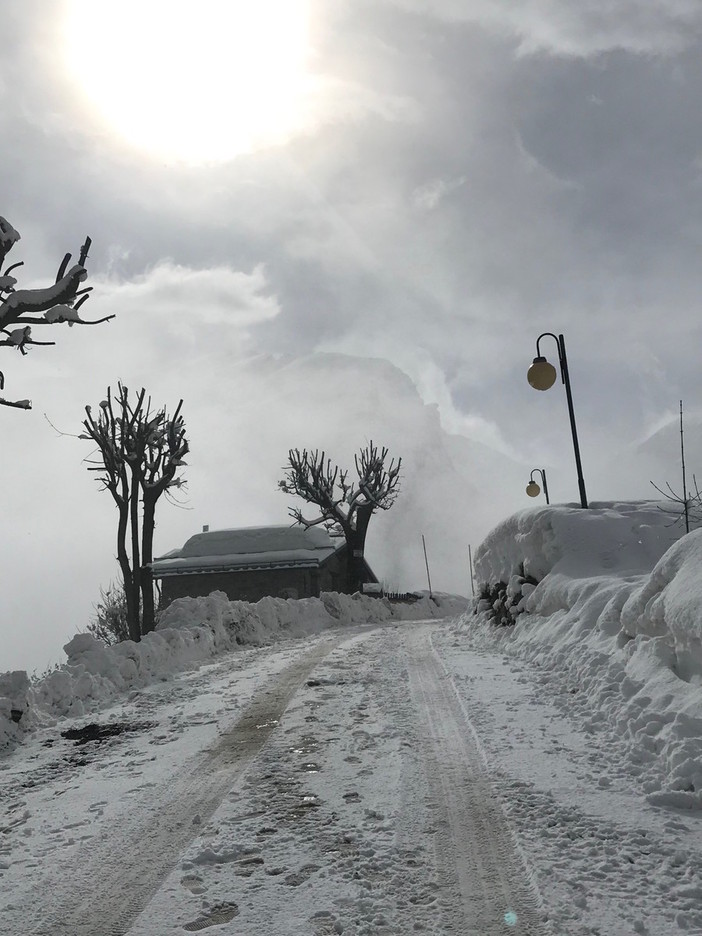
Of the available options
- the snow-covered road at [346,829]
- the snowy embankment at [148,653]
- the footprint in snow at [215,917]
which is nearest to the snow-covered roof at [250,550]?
the snowy embankment at [148,653]

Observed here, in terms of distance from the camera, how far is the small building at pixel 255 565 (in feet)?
105

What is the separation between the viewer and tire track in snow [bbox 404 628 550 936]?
9.91 ft

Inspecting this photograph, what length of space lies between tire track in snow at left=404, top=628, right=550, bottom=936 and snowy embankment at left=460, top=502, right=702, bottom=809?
1162 millimetres

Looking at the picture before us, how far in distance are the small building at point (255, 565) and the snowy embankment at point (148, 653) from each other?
8912mm

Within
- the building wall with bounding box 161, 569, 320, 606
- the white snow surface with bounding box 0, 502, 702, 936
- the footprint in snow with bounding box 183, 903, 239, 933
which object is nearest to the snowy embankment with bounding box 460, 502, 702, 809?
the white snow surface with bounding box 0, 502, 702, 936

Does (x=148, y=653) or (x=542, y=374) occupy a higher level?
(x=542, y=374)

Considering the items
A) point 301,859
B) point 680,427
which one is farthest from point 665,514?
point 301,859

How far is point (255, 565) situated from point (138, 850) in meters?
29.0

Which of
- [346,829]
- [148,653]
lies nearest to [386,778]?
[346,829]

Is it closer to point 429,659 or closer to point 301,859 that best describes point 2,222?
point 301,859

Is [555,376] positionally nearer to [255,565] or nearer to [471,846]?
[471,846]

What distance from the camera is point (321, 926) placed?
298 cm

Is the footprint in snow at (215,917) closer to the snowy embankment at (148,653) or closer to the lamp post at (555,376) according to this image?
the snowy embankment at (148,653)

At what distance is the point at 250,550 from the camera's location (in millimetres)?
34781
